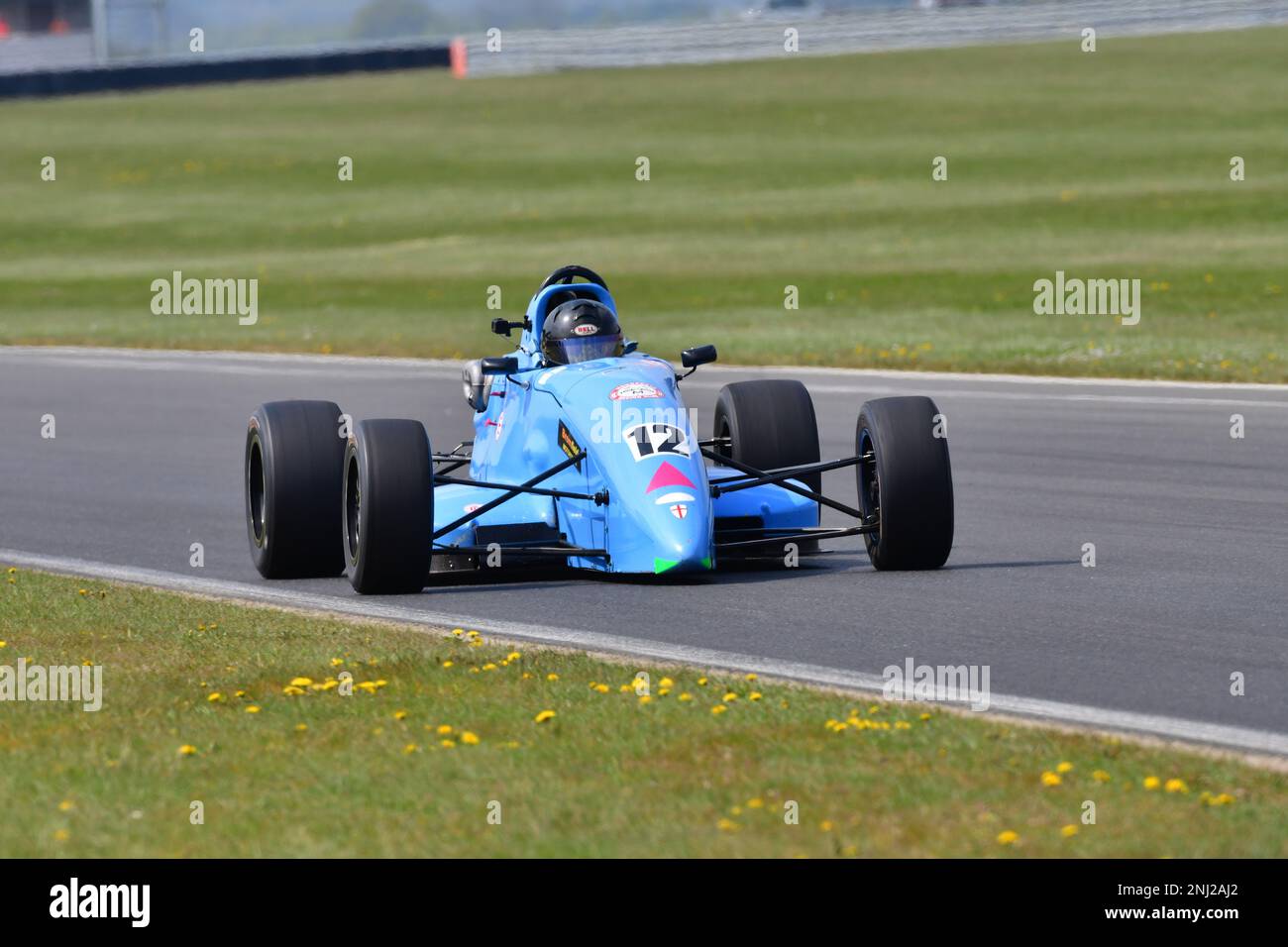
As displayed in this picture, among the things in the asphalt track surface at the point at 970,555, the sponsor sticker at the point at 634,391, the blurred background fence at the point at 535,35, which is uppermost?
the blurred background fence at the point at 535,35

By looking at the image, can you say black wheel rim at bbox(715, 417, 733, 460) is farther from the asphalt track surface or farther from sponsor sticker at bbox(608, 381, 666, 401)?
sponsor sticker at bbox(608, 381, 666, 401)

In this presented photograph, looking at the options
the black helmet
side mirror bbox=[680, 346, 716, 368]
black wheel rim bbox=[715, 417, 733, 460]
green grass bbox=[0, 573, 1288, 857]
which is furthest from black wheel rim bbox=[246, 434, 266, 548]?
green grass bbox=[0, 573, 1288, 857]

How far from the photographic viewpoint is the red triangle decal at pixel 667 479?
10305 millimetres

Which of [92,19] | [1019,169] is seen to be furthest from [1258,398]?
[92,19]

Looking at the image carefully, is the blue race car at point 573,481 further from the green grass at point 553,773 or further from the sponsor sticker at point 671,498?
the green grass at point 553,773

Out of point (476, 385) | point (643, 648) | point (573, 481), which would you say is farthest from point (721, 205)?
point (643, 648)

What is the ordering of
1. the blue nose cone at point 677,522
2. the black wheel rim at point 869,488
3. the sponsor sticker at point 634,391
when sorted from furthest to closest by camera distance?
the black wheel rim at point 869,488, the sponsor sticker at point 634,391, the blue nose cone at point 677,522

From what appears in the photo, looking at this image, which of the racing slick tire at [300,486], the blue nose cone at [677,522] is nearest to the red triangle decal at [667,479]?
the blue nose cone at [677,522]

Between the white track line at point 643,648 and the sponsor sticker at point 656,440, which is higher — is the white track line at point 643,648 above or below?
below

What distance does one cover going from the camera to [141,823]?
6.44 meters

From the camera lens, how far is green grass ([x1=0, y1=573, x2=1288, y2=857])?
616 centimetres

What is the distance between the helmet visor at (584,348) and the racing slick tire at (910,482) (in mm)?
1441
